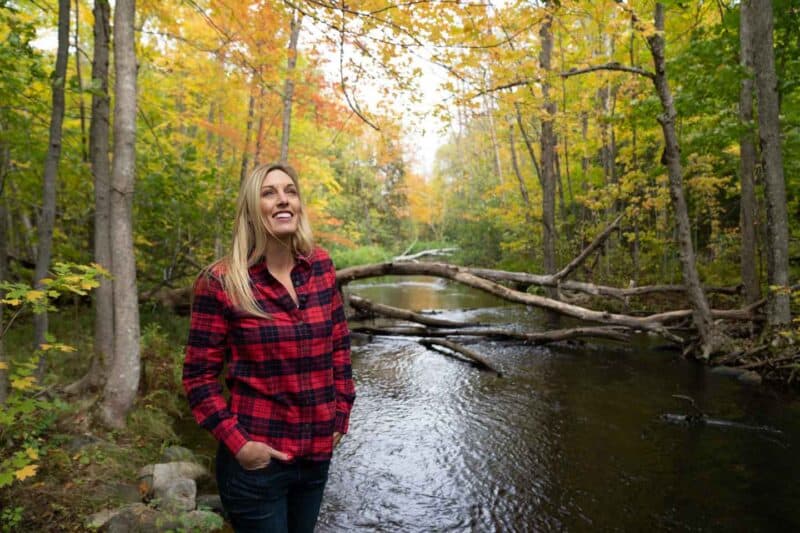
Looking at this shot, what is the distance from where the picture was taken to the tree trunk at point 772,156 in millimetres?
6730

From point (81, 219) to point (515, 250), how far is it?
1703 centimetres

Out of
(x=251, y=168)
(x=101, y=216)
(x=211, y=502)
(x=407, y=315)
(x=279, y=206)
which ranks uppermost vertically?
(x=251, y=168)

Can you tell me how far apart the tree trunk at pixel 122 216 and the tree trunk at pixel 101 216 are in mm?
466

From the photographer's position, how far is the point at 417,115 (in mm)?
7508

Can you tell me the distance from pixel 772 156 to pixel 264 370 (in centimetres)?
805

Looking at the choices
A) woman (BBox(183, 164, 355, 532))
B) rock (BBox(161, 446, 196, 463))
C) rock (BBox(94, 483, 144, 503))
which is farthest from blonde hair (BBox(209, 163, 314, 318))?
rock (BBox(161, 446, 196, 463))

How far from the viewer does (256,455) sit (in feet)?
5.07

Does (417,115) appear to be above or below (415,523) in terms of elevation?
above

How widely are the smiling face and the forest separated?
59.9 inches

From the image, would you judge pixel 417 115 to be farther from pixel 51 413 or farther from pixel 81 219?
pixel 51 413

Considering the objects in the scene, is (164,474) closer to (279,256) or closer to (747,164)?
(279,256)

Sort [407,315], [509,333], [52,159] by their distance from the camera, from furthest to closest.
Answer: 1. [407,315]
2. [509,333]
3. [52,159]

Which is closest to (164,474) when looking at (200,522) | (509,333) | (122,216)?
(200,522)

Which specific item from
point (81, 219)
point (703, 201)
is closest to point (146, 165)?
point (81, 219)
